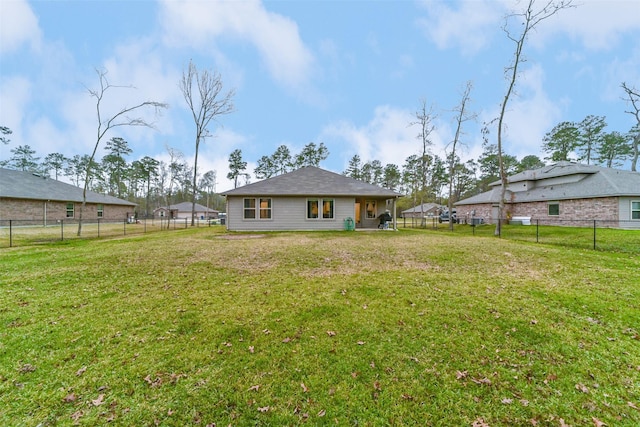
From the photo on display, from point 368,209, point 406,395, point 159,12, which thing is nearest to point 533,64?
point 368,209

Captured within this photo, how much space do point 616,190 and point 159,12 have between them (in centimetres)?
2858

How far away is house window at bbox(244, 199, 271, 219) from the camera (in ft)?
50.1

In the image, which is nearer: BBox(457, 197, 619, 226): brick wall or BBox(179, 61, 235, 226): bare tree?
BBox(457, 197, 619, 226): brick wall

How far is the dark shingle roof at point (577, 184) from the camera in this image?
16125 mm

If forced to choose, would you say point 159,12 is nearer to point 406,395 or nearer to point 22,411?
point 22,411

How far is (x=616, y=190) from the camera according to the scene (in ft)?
50.9

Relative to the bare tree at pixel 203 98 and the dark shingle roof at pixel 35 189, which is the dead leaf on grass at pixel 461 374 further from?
the dark shingle roof at pixel 35 189

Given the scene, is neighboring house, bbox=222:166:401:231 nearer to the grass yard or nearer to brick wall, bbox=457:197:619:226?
the grass yard

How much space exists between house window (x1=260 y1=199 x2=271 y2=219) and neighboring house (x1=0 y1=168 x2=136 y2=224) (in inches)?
699

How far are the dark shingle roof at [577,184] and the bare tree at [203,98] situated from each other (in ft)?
86.1

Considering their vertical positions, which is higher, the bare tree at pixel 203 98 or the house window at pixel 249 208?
the bare tree at pixel 203 98

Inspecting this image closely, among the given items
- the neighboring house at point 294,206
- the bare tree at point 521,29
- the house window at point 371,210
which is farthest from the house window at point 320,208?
the bare tree at point 521,29

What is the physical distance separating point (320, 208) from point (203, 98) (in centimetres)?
1595

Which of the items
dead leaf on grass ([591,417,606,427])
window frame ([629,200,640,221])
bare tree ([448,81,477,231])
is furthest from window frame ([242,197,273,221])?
window frame ([629,200,640,221])
